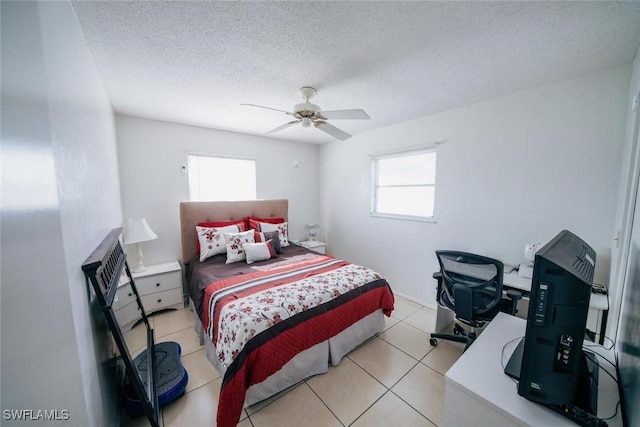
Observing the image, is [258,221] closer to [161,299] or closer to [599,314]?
[161,299]

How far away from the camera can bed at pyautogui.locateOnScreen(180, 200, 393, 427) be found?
1.48m

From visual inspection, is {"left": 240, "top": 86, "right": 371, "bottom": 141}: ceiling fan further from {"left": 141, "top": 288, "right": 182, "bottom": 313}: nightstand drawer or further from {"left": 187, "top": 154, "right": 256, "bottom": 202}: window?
{"left": 141, "top": 288, "right": 182, "bottom": 313}: nightstand drawer

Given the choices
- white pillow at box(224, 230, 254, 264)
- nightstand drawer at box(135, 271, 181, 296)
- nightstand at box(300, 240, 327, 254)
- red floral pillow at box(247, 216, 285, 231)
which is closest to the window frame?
nightstand at box(300, 240, 327, 254)

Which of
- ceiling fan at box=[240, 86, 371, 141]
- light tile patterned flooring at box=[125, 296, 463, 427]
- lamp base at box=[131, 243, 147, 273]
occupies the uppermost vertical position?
ceiling fan at box=[240, 86, 371, 141]

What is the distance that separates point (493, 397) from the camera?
858 mm

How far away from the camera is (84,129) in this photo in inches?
49.9

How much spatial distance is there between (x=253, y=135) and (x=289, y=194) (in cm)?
114

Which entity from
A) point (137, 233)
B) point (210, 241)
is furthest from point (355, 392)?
point (137, 233)

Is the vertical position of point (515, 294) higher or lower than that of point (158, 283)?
higher

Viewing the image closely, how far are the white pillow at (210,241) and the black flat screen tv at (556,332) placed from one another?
9.50 ft

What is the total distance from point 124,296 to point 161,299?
1.23 metres

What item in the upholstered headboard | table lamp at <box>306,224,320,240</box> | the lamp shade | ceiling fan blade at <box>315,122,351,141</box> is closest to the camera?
ceiling fan blade at <box>315,122,351,141</box>

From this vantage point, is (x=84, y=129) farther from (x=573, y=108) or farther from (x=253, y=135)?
(x=573, y=108)

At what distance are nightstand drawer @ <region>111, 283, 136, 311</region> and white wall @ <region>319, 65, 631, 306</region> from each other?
2941 mm
